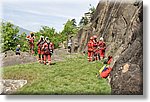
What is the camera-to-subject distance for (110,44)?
4.80 metres

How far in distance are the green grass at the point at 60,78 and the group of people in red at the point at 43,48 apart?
89 mm

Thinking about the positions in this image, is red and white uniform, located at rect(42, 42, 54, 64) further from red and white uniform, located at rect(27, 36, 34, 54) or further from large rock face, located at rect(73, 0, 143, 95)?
large rock face, located at rect(73, 0, 143, 95)

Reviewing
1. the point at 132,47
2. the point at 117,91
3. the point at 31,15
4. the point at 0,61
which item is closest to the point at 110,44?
the point at 132,47

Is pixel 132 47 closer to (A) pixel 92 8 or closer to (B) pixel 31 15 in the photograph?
(A) pixel 92 8

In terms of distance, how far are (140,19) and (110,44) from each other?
0.46 m

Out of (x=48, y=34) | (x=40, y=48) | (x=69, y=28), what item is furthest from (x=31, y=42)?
(x=69, y=28)

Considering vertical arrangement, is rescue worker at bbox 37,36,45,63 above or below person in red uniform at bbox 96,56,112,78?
above

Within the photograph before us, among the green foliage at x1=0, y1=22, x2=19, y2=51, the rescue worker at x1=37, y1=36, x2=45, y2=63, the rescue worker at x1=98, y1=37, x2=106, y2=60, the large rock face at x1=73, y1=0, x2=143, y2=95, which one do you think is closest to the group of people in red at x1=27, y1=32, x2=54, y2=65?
the rescue worker at x1=37, y1=36, x2=45, y2=63

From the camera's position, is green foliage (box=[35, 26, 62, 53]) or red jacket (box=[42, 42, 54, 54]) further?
red jacket (box=[42, 42, 54, 54])

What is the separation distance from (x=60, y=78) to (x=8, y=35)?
81cm

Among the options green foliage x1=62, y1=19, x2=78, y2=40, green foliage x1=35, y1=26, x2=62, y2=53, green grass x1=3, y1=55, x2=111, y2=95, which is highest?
green foliage x1=62, y1=19, x2=78, y2=40

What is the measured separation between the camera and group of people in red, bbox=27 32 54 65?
477 cm

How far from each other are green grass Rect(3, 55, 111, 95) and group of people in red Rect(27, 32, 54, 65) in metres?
0.09

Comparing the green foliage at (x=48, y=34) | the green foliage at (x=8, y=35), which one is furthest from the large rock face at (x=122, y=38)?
the green foliage at (x=8, y=35)
